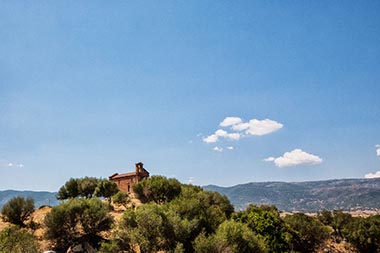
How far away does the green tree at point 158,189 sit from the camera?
6256 centimetres

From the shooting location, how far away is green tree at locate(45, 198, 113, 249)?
38125mm

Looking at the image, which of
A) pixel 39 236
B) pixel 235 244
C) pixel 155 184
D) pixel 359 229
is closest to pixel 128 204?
pixel 155 184

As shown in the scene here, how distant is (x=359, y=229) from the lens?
222 feet

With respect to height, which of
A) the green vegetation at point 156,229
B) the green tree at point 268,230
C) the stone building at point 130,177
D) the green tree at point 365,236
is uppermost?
the stone building at point 130,177

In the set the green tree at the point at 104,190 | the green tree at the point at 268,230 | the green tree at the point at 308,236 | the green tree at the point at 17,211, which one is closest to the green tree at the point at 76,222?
the green tree at the point at 17,211

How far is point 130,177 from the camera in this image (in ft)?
313

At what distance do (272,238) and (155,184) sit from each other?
91.2ft

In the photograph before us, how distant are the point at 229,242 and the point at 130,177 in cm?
6640

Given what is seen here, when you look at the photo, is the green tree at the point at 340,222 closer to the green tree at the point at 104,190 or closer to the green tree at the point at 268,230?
the green tree at the point at 268,230

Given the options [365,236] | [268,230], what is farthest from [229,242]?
[365,236]

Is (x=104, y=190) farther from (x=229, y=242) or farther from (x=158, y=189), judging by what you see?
(x=229, y=242)

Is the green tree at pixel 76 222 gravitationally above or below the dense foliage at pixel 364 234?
above

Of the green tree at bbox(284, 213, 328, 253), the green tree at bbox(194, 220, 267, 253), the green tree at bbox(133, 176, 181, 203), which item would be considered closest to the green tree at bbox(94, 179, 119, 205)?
the green tree at bbox(133, 176, 181, 203)

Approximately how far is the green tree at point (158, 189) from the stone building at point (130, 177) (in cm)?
2712
